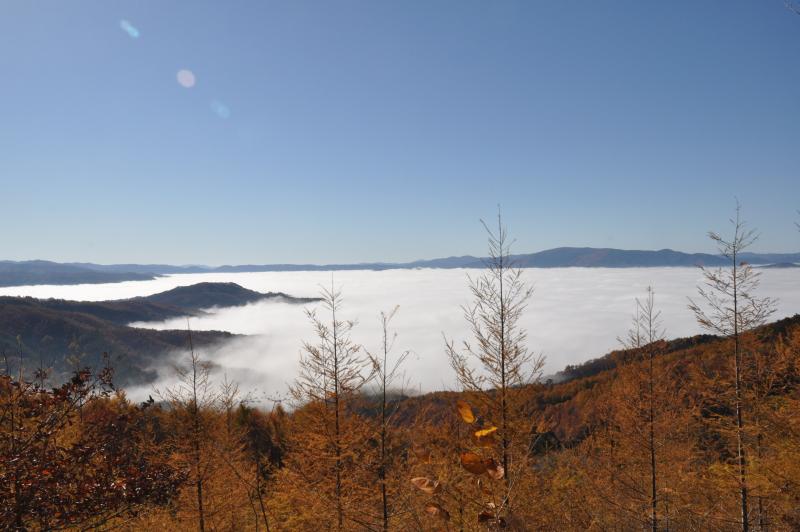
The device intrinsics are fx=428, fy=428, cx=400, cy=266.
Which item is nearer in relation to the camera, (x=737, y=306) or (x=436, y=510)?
(x=436, y=510)

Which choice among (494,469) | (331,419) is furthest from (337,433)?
(494,469)

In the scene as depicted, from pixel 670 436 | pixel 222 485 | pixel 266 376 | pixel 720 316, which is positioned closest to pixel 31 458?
pixel 222 485

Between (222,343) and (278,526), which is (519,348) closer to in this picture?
(278,526)

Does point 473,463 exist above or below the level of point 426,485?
above

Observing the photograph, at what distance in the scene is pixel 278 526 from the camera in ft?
42.9

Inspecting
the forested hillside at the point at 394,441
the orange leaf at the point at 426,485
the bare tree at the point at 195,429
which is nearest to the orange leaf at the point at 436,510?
the orange leaf at the point at 426,485

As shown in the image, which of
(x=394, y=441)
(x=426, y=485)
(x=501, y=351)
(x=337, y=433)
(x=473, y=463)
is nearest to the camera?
(x=473, y=463)

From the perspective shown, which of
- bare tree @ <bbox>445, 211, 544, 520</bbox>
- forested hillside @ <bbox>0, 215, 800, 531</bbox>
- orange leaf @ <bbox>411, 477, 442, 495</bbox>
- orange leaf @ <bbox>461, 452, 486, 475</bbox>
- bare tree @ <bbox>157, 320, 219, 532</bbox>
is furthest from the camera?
bare tree @ <bbox>157, 320, 219, 532</bbox>

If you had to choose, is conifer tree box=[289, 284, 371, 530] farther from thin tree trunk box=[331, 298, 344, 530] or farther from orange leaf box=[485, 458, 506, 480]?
orange leaf box=[485, 458, 506, 480]

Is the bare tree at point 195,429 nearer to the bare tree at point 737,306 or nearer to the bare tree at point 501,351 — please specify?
the bare tree at point 501,351

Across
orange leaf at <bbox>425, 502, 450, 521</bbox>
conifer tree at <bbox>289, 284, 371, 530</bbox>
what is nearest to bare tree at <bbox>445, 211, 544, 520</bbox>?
conifer tree at <bbox>289, 284, 371, 530</bbox>

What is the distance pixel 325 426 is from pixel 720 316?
12.4 m

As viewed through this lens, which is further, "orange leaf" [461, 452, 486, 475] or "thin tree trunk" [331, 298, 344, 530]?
"thin tree trunk" [331, 298, 344, 530]

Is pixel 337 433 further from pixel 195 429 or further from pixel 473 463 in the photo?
pixel 473 463
